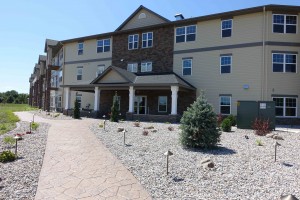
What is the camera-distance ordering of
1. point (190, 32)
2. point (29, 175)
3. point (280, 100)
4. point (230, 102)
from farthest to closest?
1. point (190, 32)
2. point (230, 102)
3. point (280, 100)
4. point (29, 175)

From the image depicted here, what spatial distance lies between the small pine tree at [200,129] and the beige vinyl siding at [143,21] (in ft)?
66.9

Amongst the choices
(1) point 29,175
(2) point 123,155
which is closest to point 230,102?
(2) point 123,155

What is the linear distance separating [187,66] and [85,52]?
15.1 meters

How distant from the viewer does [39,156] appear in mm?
8578

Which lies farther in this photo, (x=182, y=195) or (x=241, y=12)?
(x=241, y=12)

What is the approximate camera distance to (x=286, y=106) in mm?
20734

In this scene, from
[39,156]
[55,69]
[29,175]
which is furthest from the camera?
[55,69]

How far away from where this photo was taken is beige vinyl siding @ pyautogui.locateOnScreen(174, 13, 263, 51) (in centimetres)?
2134

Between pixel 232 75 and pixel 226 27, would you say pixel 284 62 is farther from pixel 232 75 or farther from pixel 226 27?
pixel 226 27

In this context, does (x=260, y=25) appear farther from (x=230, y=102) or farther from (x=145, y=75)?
(x=145, y=75)

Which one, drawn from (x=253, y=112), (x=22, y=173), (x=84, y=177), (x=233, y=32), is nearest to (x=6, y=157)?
(x=22, y=173)

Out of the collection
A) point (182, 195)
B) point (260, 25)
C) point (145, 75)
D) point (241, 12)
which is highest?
point (241, 12)

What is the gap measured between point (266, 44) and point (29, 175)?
20.6 m

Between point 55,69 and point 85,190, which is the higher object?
point 55,69
